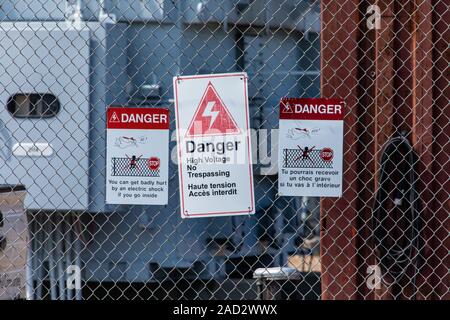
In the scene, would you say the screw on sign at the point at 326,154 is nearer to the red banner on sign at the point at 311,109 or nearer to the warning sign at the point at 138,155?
the red banner on sign at the point at 311,109

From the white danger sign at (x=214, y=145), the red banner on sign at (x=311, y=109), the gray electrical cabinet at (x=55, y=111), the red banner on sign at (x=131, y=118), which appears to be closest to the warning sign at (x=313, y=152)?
the red banner on sign at (x=311, y=109)

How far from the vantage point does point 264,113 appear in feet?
26.3

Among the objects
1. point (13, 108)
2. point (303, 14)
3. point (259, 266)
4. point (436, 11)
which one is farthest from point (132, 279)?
point (436, 11)

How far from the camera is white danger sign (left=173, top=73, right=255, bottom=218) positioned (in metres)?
6.38

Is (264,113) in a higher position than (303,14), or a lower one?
lower

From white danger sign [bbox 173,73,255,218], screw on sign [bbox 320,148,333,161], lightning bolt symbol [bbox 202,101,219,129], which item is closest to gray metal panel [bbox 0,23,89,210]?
white danger sign [bbox 173,73,255,218]

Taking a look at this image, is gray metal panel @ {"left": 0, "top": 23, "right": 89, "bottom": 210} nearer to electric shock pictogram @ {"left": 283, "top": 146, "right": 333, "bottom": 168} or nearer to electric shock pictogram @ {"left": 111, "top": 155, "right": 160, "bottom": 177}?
electric shock pictogram @ {"left": 111, "top": 155, "right": 160, "bottom": 177}

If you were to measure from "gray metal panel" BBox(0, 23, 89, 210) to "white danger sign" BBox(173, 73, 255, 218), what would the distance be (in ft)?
3.97

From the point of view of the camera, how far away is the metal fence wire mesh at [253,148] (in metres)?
6.52

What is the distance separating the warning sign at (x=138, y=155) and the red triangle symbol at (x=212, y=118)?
8.2 inches

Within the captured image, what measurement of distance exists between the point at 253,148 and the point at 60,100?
1445 mm

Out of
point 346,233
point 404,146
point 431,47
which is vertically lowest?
point 346,233
